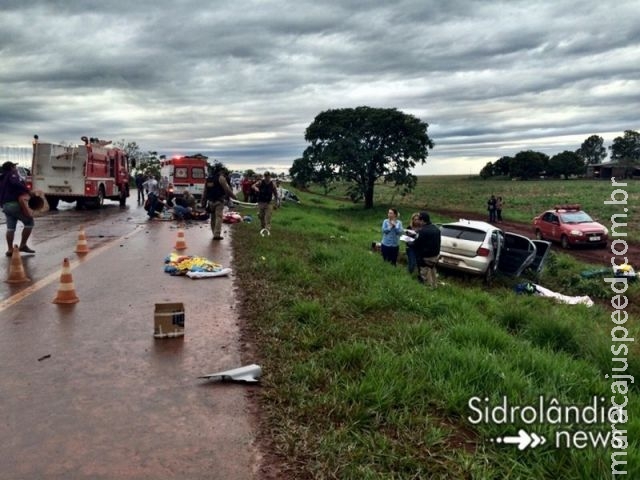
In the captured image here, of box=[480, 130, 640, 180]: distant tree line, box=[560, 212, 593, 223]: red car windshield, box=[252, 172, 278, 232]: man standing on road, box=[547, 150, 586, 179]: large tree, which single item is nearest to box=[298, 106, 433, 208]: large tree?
box=[560, 212, 593, 223]: red car windshield

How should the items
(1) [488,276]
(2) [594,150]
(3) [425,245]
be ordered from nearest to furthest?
(3) [425,245] → (1) [488,276] → (2) [594,150]

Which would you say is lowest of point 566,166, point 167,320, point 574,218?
point 167,320

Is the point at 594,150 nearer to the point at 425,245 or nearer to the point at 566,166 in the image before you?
the point at 566,166

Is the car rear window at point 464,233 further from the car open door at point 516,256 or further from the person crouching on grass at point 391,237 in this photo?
the person crouching on grass at point 391,237

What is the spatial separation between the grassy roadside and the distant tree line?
120572 millimetres

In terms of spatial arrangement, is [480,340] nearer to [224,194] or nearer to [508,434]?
[508,434]

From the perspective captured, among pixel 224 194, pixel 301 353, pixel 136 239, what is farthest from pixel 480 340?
pixel 136 239

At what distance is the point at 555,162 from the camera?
125250 millimetres

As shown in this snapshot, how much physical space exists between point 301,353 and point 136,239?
9.86 meters

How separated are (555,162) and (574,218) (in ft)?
374

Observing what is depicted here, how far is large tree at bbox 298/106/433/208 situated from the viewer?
38719 mm

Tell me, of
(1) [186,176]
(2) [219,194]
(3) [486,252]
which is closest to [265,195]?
(2) [219,194]

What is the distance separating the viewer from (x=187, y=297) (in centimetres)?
762

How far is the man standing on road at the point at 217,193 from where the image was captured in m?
13.5
